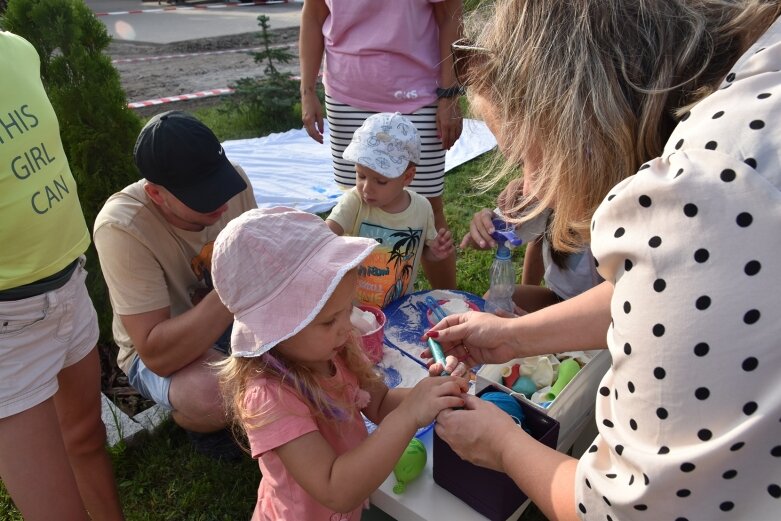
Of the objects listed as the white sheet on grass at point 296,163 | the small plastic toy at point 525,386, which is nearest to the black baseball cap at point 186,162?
the small plastic toy at point 525,386

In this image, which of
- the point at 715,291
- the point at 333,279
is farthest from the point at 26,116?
the point at 715,291

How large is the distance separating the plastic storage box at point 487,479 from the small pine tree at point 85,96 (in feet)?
6.52

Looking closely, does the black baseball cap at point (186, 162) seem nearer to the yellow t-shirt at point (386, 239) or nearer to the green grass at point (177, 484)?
the yellow t-shirt at point (386, 239)

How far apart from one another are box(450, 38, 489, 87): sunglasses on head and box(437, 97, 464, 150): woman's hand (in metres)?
1.44

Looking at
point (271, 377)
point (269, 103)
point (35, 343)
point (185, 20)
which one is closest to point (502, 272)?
point (271, 377)

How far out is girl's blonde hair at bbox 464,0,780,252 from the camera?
119 centimetres

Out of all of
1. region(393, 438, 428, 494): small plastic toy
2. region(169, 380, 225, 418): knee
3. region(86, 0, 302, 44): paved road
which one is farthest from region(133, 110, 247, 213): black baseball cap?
region(86, 0, 302, 44): paved road

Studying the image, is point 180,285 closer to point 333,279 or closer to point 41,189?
point 41,189

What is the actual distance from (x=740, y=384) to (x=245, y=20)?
17.0 m

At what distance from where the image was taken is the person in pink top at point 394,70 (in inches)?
114

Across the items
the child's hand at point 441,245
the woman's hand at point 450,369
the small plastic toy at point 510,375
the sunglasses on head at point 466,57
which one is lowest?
the child's hand at point 441,245

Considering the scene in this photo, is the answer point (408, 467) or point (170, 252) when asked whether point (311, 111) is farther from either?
point (408, 467)

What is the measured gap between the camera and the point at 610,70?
121 centimetres

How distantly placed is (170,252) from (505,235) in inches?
50.7
